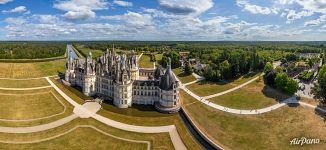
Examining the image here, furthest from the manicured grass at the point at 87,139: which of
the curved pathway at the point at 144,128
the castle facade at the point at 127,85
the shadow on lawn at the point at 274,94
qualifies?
the shadow on lawn at the point at 274,94

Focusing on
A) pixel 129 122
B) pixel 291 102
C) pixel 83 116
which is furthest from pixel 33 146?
pixel 291 102

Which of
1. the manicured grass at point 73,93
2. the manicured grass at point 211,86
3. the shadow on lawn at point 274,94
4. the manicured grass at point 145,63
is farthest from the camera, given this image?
the manicured grass at point 145,63

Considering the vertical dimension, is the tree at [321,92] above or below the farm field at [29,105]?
above

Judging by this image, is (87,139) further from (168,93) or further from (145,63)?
(145,63)

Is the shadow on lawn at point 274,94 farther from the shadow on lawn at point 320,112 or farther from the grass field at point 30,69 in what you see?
the grass field at point 30,69

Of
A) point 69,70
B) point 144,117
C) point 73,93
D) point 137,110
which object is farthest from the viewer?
point 69,70

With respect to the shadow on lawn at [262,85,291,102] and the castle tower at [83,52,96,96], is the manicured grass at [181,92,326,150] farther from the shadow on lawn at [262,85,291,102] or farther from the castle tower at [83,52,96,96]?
the castle tower at [83,52,96,96]

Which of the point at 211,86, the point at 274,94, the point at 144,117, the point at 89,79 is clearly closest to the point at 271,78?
the point at 274,94
